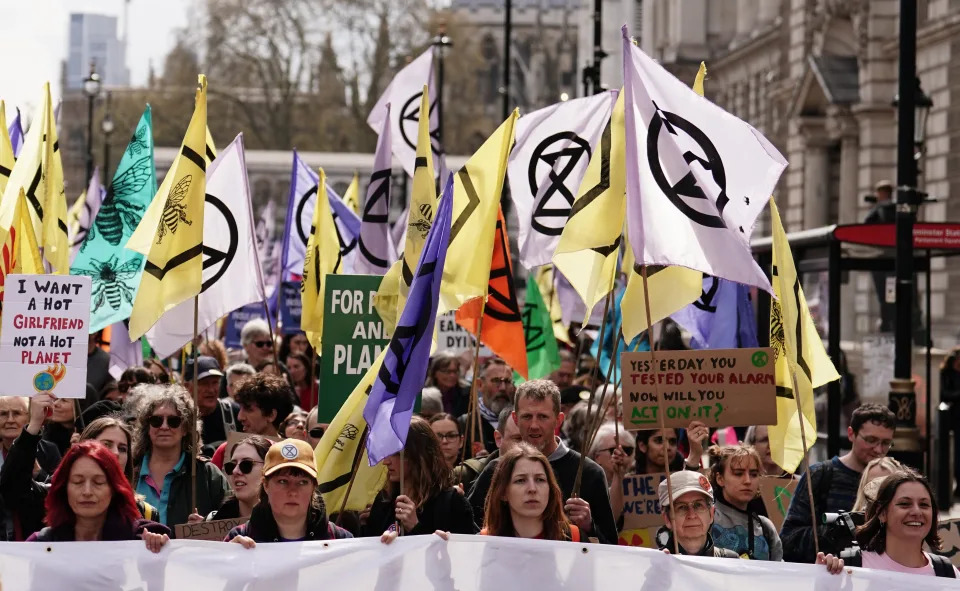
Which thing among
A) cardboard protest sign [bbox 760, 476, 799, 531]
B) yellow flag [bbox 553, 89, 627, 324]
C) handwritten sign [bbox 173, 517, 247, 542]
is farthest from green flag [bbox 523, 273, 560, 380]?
handwritten sign [bbox 173, 517, 247, 542]

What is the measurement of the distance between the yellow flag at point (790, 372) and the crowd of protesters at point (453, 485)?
17 centimetres

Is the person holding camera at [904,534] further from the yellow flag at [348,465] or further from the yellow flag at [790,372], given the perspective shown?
the yellow flag at [348,465]

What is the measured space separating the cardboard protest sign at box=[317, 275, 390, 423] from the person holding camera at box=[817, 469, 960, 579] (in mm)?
3319

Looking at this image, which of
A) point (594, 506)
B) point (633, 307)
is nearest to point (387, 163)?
point (633, 307)

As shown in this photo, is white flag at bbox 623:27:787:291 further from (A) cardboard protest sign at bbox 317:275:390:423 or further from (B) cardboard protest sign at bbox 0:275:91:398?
(B) cardboard protest sign at bbox 0:275:91:398

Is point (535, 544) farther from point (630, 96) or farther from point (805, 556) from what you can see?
point (630, 96)

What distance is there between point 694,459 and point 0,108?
21.6 feet

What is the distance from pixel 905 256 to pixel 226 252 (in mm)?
5290

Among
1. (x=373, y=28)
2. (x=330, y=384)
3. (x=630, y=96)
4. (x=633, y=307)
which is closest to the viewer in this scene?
(x=630, y=96)

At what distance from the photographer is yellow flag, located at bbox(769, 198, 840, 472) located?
7.62 m

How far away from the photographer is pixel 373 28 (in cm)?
6938

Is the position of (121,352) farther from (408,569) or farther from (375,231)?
(408,569)

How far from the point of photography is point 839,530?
264 inches

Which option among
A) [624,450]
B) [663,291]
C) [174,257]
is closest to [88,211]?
[174,257]
